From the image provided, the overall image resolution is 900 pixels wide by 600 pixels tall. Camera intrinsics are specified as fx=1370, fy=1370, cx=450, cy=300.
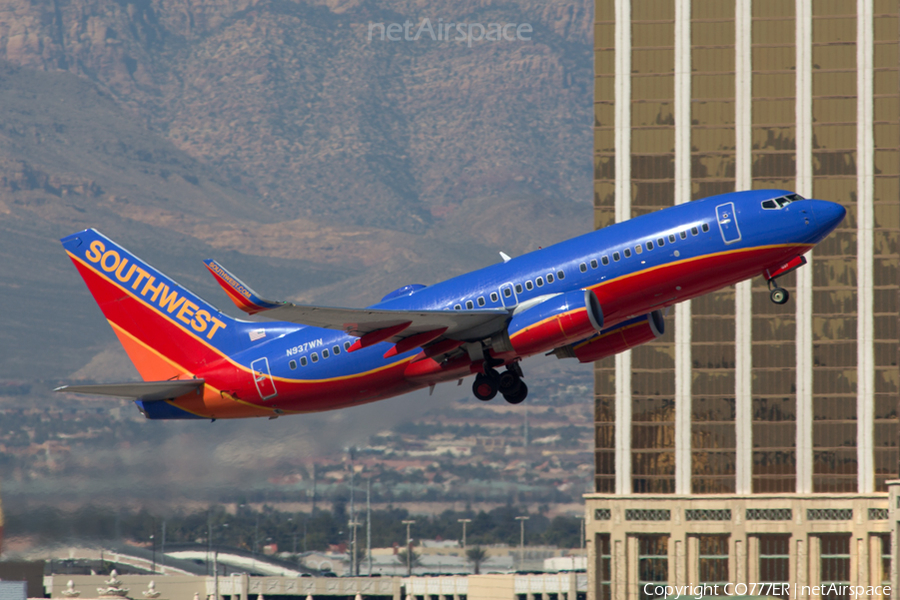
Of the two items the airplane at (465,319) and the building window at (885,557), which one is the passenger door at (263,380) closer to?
the airplane at (465,319)

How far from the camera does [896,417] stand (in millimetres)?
162875

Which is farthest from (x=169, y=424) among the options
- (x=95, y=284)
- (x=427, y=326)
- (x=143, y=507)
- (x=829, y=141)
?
(x=427, y=326)

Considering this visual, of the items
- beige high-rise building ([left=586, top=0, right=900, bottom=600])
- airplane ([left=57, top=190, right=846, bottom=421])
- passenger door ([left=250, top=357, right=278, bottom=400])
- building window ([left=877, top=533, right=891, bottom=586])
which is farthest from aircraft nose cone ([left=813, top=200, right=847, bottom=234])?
building window ([left=877, top=533, right=891, bottom=586])

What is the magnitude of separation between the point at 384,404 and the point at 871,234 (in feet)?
225

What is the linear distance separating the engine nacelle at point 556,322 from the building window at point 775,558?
363 ft

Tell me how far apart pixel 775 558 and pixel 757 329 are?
1085 inches

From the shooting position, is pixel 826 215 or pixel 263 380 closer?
pixel 826 215

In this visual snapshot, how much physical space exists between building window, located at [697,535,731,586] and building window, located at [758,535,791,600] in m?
4.41

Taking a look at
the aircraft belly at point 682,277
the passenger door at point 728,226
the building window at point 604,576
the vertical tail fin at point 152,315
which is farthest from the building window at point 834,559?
the passenger door at point 728,226

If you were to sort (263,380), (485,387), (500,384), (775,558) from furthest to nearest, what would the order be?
(775,558) < (263,380) < (500,384) < (485,387)

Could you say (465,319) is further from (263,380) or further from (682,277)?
(263,380)

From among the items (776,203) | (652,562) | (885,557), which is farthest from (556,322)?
(885,557)

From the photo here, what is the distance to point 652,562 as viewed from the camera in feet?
534

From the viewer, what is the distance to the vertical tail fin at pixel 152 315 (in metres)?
71.0
